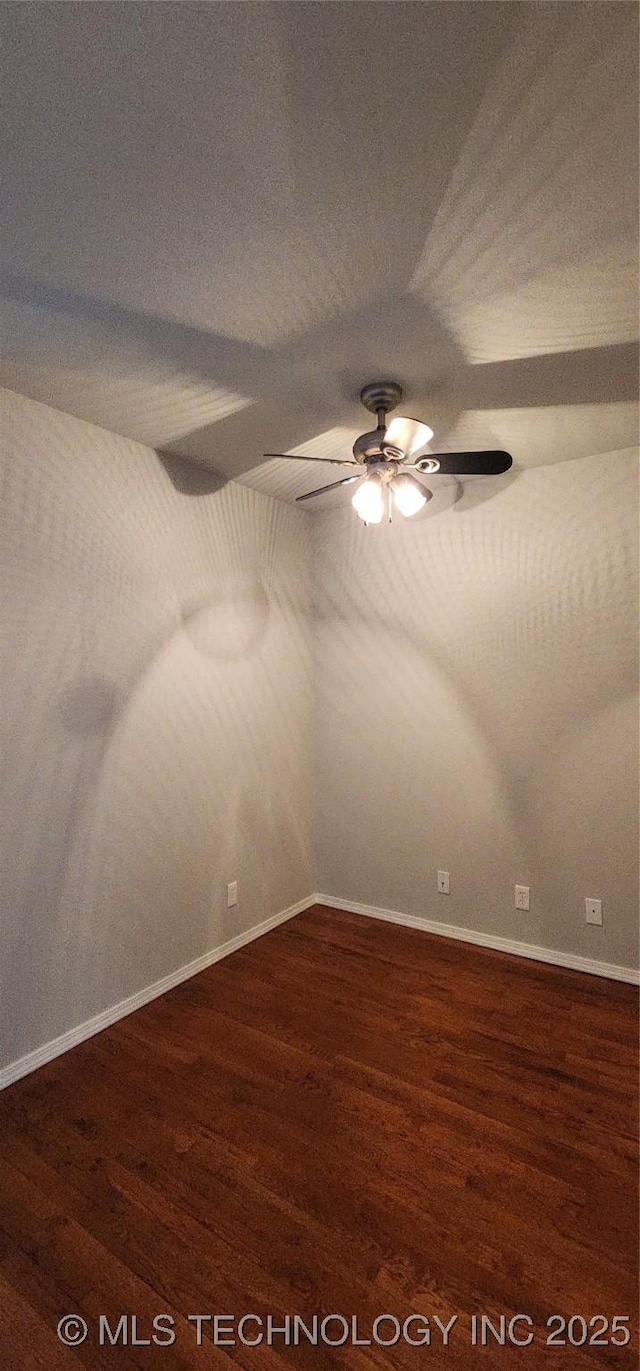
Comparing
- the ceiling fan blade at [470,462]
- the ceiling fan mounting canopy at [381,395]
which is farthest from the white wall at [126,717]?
A: the ceiling fan blade at [470,462]

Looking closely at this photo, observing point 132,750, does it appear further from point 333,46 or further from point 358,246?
point 333,46

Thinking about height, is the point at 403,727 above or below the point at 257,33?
below

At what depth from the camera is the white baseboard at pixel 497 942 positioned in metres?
2.61

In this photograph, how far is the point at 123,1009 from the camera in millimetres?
2361

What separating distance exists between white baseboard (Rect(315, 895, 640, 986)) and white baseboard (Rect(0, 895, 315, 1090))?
0.45 meters

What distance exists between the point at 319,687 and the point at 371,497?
1.75 metres

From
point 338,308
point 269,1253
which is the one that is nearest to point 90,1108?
point 269,1253

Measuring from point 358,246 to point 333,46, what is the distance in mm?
422

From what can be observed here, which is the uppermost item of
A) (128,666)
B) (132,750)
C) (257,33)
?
(257,33)

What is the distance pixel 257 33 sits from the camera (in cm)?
94

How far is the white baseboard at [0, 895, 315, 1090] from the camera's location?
2020 millimetres

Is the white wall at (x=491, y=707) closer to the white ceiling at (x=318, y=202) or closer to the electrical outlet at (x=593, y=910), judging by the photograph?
the electrical outlet at (x=593, y=910)

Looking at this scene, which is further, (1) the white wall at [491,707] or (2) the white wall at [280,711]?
(1) the white wall at [491,707]

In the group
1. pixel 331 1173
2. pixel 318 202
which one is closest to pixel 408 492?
pixel 318 202
